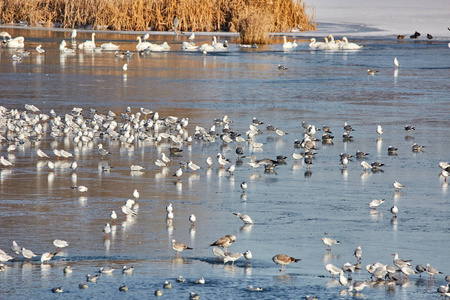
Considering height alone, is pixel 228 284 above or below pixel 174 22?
below

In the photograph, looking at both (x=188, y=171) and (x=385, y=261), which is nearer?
(x=385, y=261)

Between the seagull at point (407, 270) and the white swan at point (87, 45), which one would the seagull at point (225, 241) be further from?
the white swan at point (87, 45)

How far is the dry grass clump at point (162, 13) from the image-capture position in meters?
50.9

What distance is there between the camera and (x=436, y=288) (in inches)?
299

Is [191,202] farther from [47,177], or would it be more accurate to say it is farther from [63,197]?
[47,177]

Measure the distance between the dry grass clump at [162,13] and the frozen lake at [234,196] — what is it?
1085 inches

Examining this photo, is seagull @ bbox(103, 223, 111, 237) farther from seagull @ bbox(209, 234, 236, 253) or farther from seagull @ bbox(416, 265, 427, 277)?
seagull @ bbox(416, 265, 427, 277)

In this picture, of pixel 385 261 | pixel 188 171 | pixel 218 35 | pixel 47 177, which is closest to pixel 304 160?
pixel 188 171

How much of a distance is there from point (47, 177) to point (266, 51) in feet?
90.5

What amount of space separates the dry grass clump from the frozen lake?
27570 mm

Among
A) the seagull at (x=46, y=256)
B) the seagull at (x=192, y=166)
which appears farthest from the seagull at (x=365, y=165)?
the seagull at (x=46, y=256)

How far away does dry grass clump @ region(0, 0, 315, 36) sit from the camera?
50.9 meters

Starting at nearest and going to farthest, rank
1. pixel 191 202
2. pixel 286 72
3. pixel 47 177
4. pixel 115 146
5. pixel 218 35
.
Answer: pixel 191 202 < pixel 47 177 < pixel 115 146 < pixel 286 72 < pixel 218 35

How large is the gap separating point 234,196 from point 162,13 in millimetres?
42319
